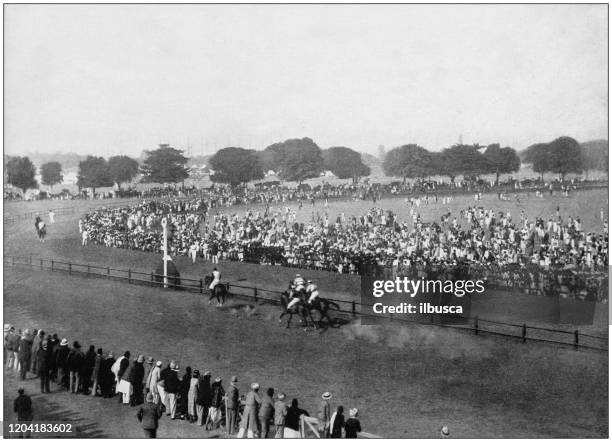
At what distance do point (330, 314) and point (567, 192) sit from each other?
6.95 meters

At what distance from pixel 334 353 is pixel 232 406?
10.3 ft

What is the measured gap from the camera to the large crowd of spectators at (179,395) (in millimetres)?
12664

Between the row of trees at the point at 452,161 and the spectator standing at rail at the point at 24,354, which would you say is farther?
the row of trees at the point at 452,161

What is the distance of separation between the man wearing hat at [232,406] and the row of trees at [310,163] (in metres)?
6.60

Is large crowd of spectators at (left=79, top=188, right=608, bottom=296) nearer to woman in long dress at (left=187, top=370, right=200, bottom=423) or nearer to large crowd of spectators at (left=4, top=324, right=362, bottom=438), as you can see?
large crowd of spectators at (left=4, top=324, right=362, bottom=438)

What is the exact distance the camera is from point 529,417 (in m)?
12.7

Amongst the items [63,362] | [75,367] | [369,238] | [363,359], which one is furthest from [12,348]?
[369,238]

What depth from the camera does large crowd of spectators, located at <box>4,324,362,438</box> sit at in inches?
499

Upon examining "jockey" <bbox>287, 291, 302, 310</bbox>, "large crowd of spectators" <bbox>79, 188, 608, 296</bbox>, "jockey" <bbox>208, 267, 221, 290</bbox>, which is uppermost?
"large crowd of spectators" <bbox>79, 188, 608, 296</bbox>

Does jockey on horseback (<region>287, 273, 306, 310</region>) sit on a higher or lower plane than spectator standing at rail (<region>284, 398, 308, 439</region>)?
higher

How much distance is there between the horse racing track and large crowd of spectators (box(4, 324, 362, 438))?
0.77 meters

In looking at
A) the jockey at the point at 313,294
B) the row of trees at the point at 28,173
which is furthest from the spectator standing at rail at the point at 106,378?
the row of trees at the point at 28,173

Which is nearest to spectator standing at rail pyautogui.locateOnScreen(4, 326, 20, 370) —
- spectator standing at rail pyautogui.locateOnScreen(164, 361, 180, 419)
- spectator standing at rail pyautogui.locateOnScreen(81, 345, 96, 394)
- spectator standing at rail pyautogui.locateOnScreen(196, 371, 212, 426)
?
spectator standing at rail pyautogui.locateOnScreen(81, 345, 96, 394)

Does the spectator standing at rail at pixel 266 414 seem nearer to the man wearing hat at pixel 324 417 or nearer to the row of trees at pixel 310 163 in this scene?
the man wearing hat at pixel 324 417
